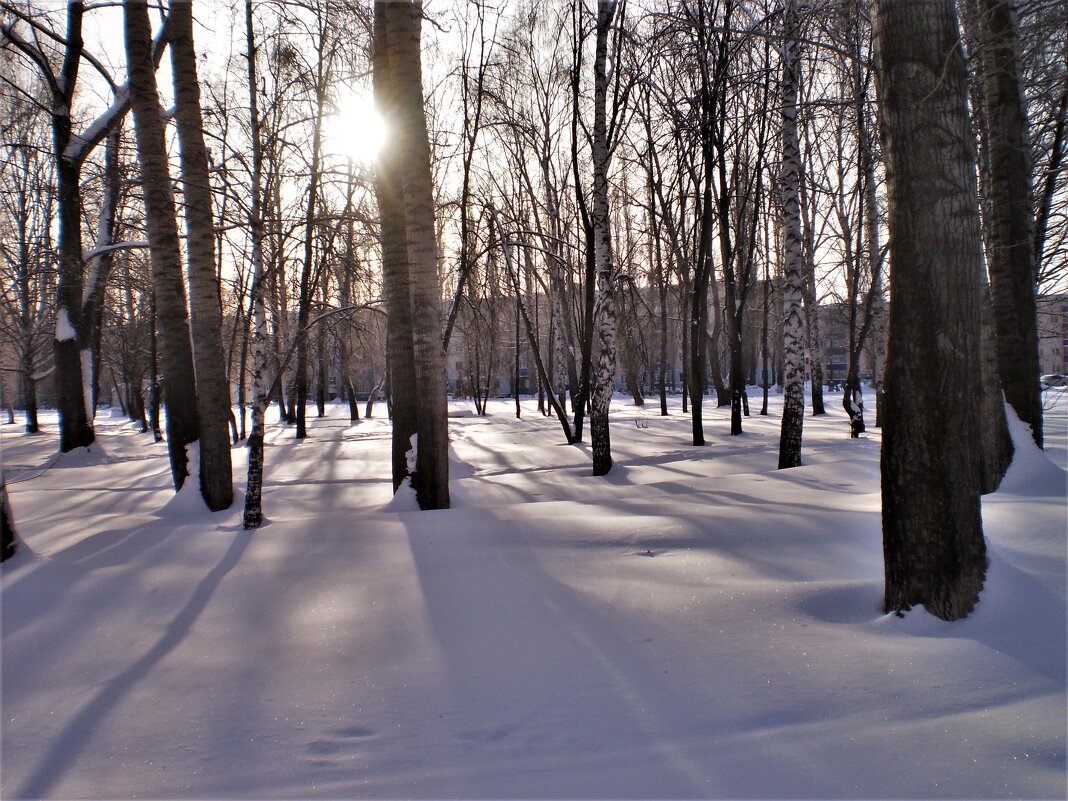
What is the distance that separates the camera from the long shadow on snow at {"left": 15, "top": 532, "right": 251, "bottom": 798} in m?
2.20

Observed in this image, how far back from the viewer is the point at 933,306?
2.87m

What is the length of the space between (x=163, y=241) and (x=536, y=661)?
6256mm

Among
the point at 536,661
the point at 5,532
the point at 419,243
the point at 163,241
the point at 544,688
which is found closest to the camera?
the point at 544,688

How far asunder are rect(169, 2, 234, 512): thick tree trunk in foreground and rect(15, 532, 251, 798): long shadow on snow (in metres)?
3.01

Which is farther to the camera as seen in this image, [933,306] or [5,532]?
[5,532]

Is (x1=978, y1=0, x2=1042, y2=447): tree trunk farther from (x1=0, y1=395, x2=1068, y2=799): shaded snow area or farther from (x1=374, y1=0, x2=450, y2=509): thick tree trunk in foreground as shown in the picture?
(x1=374, y1=0, x2=450, y2=509): thick tree trunk in foreground

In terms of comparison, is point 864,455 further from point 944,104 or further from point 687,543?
point 944,104

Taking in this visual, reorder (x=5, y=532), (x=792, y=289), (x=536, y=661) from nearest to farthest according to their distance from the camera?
(x=536, y=661) → (x=5, y=532) → (x=792, y=289)

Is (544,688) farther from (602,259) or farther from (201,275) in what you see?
(602,259)

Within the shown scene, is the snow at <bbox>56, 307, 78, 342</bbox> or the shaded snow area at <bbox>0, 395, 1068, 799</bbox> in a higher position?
the snow at <bbox>56, 307, 78, 342</bbox>

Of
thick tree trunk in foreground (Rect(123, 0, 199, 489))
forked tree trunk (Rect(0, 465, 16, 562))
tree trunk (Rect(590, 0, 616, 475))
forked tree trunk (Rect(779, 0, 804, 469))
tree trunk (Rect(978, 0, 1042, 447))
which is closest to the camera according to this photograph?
forked tree trunk (Rect(0, 465, 16, 562))

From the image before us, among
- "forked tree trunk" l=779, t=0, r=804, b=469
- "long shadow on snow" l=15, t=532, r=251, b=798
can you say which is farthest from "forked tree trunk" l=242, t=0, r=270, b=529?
"forked tree trunk" l=779, t=0, r=804, b=469

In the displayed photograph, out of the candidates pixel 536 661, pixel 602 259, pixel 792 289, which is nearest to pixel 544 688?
pixel 536 661

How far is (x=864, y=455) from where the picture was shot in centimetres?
888
